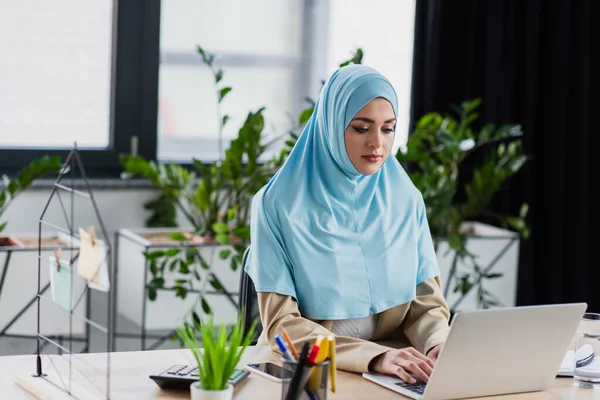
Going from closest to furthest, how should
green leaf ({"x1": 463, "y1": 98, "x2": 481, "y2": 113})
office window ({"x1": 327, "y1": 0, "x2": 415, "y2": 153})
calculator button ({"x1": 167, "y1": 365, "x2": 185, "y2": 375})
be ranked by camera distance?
calculator button ({"x1": 167, "y1": 365, "x2": 185, "y2": 375}), green leaf ({"x1": 463, "y1": 98, "x2": 481, "y2": 113}), office window ({"x1": 327, "y1": 0, "x2": 415, "y2": 153})

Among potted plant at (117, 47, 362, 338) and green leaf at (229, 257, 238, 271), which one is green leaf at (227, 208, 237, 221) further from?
green leaf at (229, 257, 238, 271)

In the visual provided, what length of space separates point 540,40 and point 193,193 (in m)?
1.75

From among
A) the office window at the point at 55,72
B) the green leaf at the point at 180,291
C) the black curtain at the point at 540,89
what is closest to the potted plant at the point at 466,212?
the black curtain at the point at 540,89

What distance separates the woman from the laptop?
0.26m

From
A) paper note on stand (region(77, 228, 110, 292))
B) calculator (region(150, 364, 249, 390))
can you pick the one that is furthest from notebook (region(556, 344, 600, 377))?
paper note on stand (region(77, 228, 110, 292))

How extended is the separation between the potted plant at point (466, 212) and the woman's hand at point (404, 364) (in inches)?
79.5

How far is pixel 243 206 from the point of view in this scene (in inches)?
157

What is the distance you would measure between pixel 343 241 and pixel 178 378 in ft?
1.87

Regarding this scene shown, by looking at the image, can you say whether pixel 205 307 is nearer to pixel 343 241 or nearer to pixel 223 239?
pixel 223 239

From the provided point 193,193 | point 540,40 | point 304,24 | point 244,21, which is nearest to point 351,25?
point 304,24

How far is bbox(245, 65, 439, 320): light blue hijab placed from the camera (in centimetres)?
213

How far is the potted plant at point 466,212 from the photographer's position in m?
3.99

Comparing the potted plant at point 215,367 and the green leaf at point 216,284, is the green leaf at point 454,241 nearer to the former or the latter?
the green leaf at point 216,284

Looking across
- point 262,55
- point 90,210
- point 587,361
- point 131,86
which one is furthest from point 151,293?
point 587,361
